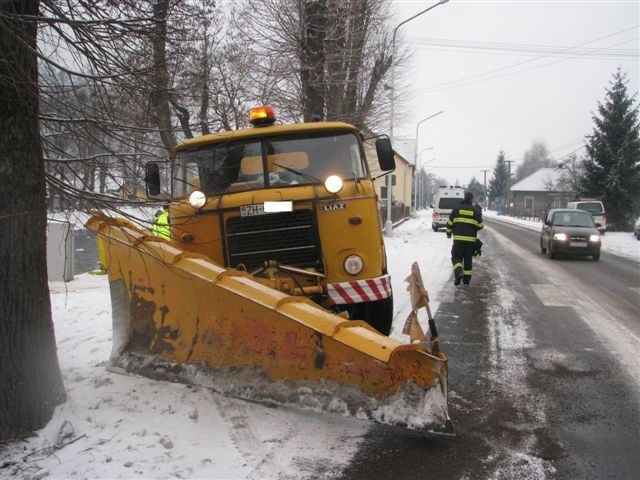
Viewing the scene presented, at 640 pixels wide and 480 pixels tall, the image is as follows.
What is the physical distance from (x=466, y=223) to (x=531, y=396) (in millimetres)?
6580

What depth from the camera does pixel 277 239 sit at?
5.17m

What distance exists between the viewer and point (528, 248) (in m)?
21.6

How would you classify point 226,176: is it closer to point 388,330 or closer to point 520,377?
point 388,330

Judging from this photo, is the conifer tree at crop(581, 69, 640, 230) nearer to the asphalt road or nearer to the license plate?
the asphalt road

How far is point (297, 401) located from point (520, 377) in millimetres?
2568

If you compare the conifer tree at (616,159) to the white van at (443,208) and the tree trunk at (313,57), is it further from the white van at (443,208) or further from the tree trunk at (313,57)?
the tree trunk at (313,57)

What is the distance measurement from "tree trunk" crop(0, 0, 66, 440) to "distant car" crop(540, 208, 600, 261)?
16151mm

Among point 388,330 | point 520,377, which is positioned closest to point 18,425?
point 388,330

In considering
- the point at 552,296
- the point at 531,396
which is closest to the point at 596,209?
the point at 552,296

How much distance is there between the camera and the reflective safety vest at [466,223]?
35.7 ft

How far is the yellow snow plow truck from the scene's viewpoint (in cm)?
357

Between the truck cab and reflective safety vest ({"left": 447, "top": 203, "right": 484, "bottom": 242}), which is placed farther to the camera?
reflective safety vest ({"left": 447, "top": 203, "right": 484, "bottom": 242})

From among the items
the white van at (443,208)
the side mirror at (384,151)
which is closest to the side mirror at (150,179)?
the side mirror at (384,151)

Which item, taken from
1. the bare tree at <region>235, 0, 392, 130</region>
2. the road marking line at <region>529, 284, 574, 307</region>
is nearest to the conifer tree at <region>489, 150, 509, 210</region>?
the bare tree at <region>235, 0, 392, 130</region>
